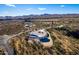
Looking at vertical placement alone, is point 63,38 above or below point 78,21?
below

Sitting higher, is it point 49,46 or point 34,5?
point 34,5

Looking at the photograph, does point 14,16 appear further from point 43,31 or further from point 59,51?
point 59,51

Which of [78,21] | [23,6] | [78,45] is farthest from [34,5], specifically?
[78,45]

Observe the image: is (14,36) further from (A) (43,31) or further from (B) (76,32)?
(B) (76,32)

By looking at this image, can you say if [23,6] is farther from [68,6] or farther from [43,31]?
[68,6]
